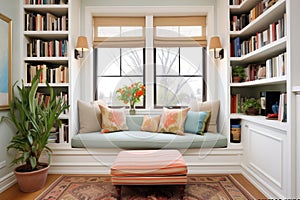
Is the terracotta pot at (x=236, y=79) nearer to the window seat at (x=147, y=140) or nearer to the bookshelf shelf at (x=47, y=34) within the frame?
the window seat at (x=147, y=140)

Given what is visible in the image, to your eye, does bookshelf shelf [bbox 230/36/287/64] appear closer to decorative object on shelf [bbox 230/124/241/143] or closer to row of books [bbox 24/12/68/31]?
decorative object on shelf [bbox 230/124/241/143]

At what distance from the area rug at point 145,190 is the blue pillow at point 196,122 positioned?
2.05 feet

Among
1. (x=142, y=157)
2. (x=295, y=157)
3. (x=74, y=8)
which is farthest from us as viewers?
(x=74, y=8)

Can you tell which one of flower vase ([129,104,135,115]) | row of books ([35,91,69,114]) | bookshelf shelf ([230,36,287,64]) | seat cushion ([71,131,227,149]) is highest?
bookshelf shelf ([230,36,287,64])

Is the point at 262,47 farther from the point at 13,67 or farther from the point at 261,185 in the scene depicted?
the point at 13,67

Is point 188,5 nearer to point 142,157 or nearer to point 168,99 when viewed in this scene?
point 168,99

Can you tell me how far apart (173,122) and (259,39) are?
4.82 feet

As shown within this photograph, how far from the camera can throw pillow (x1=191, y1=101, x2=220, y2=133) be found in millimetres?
3131

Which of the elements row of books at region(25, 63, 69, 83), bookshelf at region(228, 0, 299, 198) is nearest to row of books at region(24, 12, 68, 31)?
row of books at region(25, 63, 69, 83)

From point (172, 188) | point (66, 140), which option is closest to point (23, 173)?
point (66, 140)

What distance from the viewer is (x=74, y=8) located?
125 inches

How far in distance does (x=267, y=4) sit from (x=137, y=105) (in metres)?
2.17

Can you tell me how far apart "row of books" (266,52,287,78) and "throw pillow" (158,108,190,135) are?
114cm

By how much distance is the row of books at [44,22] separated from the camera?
2986mm
